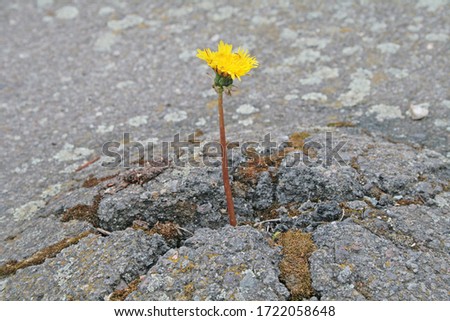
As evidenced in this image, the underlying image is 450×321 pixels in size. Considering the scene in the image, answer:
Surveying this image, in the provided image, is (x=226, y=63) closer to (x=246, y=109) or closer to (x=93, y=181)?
(x=93, y=181)

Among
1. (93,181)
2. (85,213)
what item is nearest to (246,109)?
(93,181)

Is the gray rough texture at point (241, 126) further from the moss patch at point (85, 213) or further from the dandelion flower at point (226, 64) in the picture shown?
the dandelion flower at point (226, 64)

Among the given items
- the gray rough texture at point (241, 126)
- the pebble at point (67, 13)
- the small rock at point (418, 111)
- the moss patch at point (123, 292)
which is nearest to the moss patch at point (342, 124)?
the gray rough texture at point (241, 126)

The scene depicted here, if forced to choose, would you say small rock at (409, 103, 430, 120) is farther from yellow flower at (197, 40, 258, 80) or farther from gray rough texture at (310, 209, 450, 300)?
yellow flower at (197, 40, 258, 80)

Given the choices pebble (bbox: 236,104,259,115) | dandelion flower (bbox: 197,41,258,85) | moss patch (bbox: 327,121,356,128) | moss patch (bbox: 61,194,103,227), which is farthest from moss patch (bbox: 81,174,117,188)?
moss patch (bbox: 327,121,356,128)

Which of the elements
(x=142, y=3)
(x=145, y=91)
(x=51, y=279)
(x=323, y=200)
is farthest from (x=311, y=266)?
(x=142, y=3)

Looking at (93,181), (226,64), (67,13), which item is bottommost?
(93,181)
